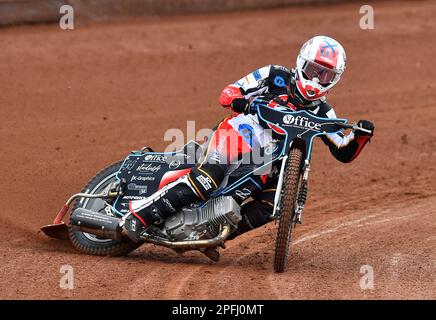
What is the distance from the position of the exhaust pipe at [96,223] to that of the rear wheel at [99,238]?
18cm

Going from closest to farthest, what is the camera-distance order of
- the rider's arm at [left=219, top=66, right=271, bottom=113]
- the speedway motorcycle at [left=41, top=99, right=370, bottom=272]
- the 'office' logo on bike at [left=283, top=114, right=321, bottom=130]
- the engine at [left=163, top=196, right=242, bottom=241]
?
the speedway motorcycle at [left=41, top=99, right=370, bottom=272]
the 'office' logo on bike at [left=283, top=114, right=321, bottom=130]
the engine at [left=163, top=196, right=242, bottom=241]
the rider's arm at [left=219, top=66, right=271, bottom=113]

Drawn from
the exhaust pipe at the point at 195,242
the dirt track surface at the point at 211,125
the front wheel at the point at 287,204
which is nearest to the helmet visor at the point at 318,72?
the front wheel at the point at 287,204

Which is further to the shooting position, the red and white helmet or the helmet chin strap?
the helmet chin strap

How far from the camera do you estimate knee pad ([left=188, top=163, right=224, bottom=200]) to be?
8148mm

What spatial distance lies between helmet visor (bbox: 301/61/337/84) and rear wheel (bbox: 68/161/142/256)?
7.02ft

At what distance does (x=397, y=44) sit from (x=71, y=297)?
473 inches

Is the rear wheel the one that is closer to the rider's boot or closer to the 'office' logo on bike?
the rider's boot

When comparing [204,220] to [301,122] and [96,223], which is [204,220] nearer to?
[96,223]

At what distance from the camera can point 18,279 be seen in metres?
7.57

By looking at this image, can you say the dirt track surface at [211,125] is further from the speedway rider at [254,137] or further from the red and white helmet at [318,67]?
the red and white helmet at [318,67]

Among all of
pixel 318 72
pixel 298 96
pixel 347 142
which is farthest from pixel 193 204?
pixel 318 72

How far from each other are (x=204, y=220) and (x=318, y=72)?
169 cm

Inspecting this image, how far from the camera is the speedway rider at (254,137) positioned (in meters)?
8.16

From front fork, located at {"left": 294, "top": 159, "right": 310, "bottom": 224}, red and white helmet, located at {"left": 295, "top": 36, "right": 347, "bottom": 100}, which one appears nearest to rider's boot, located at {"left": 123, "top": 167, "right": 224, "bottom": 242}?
front fork, located at {"left": 294, "top": 159, "right": 310, "bottom": 224}
